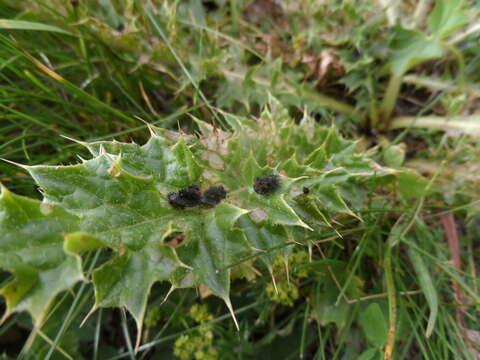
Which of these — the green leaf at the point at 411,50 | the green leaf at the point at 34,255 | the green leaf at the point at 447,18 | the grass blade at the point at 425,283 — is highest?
the green leaf at the point at 447,18

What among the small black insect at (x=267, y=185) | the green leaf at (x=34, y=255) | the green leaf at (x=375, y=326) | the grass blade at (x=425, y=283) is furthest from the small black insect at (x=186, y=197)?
the grass blade at (x=425, y=283)

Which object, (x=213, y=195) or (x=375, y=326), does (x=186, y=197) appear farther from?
(x=375, y=326)

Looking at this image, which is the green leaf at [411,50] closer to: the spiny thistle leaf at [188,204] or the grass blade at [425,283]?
the spiny thistle leaf at [188,204]

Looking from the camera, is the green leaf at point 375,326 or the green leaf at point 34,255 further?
the green leaf at point 375,326

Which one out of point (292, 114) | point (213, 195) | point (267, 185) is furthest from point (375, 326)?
point (292, 114)

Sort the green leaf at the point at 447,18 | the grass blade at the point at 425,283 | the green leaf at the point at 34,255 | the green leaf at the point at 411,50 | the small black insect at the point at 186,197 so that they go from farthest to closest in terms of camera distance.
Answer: the green leaf at the point at 411,50 → the green leaf at the point at 447,18 → the grass blade at the point at 425,283 → the small black insect at the point at 186,197 → the green leaf at the point at 34,255

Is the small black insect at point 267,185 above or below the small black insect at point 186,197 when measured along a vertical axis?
above
